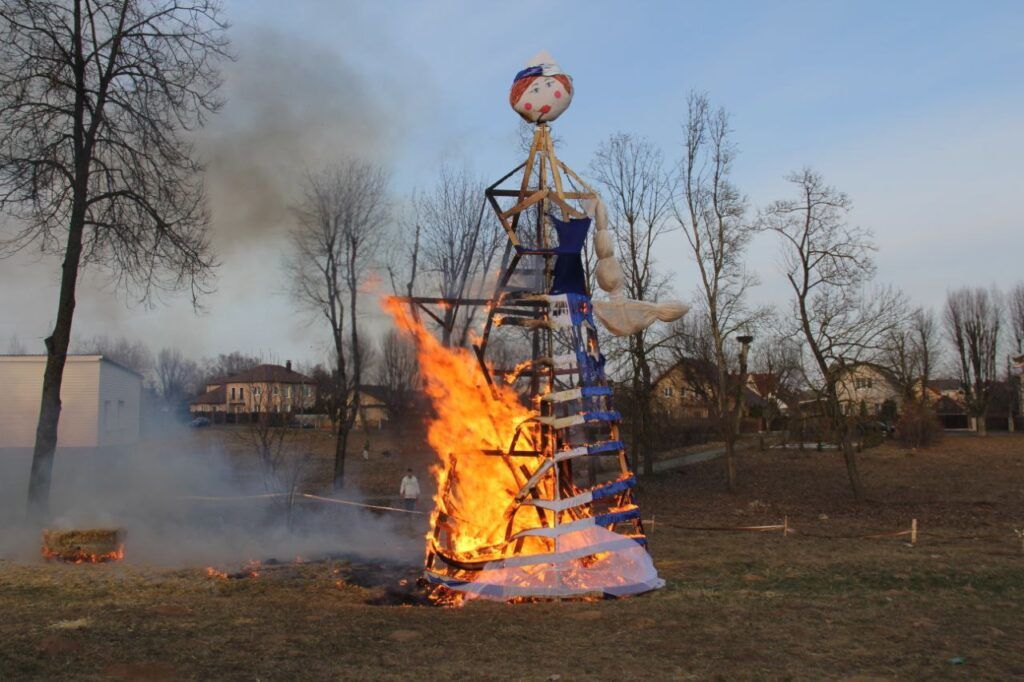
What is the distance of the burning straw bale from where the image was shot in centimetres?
1362

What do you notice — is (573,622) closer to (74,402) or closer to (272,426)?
(272,426)

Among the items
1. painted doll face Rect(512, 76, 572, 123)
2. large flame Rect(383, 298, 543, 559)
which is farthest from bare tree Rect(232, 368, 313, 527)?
painted doll face Rect(512, 76, 572, 123)

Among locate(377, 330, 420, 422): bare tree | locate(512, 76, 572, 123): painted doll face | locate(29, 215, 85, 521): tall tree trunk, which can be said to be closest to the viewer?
locate(512, 76, 572, 123): painted doll face

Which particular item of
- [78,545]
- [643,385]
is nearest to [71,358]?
[78,545]

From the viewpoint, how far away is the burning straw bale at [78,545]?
44.7 feet

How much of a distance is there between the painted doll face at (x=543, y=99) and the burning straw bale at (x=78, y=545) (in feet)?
34.0

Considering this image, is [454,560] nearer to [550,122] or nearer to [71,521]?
[550,122]

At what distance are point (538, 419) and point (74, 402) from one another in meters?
28.8

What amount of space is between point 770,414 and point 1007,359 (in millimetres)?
29487

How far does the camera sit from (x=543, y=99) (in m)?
11.6

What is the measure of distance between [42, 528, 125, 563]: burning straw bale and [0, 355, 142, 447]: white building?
18071 millimetres

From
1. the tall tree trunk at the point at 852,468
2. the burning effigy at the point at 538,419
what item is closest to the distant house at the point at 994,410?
the tall tree trunk at the point at 852,468

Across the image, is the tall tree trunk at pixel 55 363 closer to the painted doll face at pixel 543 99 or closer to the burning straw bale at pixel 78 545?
the burning straw bale at pixel 78 545

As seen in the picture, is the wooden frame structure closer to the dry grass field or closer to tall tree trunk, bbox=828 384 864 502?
the dry grass field
